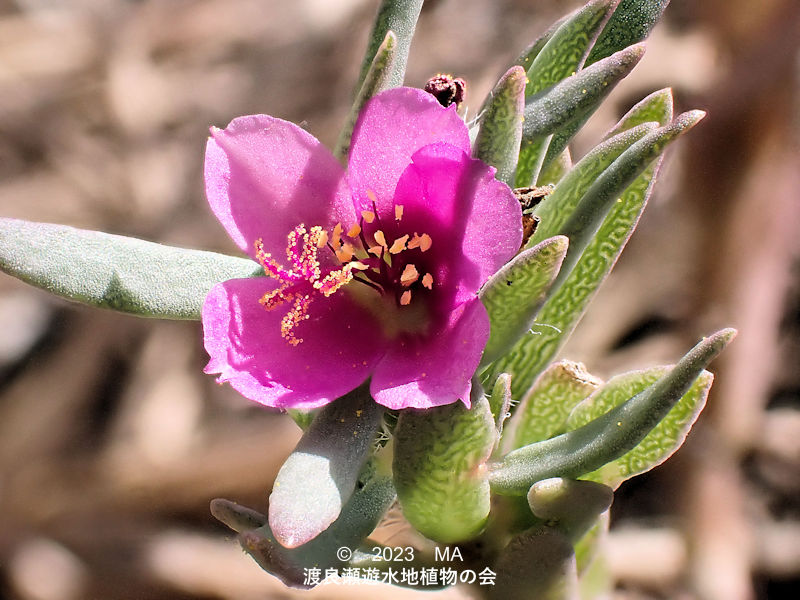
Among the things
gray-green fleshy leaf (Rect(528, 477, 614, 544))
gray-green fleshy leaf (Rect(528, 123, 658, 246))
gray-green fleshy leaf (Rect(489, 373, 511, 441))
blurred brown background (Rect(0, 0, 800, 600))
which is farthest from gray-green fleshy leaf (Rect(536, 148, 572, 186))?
blurred brown background (Rect(0, 0, 800, 600))

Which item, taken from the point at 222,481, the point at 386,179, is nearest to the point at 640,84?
the point at 222,481

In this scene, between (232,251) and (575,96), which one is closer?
(575,96)

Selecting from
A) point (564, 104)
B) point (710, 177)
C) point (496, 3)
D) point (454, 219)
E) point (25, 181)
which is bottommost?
point (454, 219)

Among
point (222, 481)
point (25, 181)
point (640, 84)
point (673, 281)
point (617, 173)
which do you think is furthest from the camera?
point (25, 181)

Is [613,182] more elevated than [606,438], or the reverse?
[613,182]

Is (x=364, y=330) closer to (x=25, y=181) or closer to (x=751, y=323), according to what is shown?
(x=751, y=323)

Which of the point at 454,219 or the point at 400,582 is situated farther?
the point at 400,582

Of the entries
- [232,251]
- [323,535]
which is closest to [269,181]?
[323,535]

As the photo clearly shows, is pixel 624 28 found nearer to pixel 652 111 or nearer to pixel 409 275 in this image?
pixel 652 111
